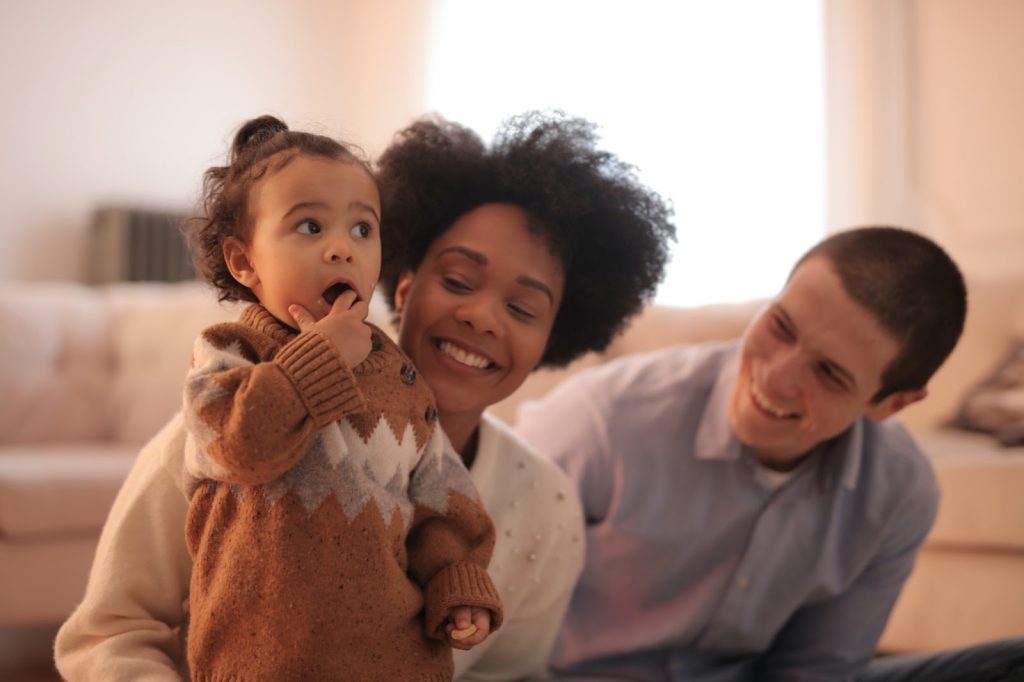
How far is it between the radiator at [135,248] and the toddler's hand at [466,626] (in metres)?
5.03

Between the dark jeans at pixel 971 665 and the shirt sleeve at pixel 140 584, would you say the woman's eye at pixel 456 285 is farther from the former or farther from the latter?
the dark jeans at pixel 971 665

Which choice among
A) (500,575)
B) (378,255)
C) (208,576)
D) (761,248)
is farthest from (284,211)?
(761,248)

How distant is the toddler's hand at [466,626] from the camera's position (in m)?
1.06

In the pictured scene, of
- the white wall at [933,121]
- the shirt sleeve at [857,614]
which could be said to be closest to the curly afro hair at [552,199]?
the shirt sleeve at [857,614]

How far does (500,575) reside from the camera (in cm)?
154

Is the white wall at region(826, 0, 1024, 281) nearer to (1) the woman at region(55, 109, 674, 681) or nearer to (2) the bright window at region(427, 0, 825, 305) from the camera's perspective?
(2) the bright window at region(427, 0, 825, 305)

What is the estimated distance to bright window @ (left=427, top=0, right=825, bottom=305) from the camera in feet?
17.5

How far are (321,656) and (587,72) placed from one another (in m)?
5.26

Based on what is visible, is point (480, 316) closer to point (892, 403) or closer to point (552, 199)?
point (552, 199)

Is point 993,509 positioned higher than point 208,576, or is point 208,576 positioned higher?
point 208,576

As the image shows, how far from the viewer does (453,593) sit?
106 centimetres

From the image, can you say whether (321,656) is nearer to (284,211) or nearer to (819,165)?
(284,211)

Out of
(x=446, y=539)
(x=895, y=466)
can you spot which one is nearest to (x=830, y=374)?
(x=895, y=466)

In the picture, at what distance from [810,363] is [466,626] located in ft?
2.75
